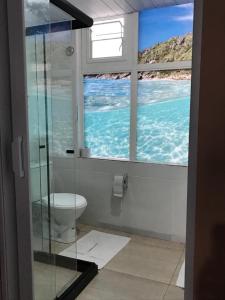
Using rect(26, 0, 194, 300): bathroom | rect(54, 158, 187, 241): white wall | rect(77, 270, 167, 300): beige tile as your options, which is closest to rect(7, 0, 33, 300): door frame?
rect(26, 0, 194, 300): bathroom

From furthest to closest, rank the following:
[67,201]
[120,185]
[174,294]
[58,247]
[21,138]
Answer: [120,185] < [67,201] < [58,247] < [174,294] < [21,138]

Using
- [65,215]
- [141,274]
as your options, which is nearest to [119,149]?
[65,215]

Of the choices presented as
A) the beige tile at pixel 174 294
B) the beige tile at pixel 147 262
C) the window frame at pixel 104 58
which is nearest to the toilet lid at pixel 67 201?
the beige tile at pixel 147 262

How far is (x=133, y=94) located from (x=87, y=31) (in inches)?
35.3

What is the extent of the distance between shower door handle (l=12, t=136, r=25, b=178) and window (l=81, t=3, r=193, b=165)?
187cm

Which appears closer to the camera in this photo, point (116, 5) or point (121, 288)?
point (121, 288)

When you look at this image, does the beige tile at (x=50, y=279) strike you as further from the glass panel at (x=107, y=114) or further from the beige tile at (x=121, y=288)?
the glass panel at (x=107, y=114)

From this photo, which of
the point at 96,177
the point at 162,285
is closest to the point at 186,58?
the point at 96,177

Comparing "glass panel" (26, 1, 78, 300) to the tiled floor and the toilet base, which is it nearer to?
the toilet base

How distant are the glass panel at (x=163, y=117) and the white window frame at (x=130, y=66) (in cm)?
5

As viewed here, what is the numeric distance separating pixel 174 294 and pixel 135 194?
1.15 metres

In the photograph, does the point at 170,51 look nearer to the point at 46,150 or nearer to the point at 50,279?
the point at 46,150

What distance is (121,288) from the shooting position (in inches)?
79.4

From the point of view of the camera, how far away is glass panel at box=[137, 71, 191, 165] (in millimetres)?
2716
